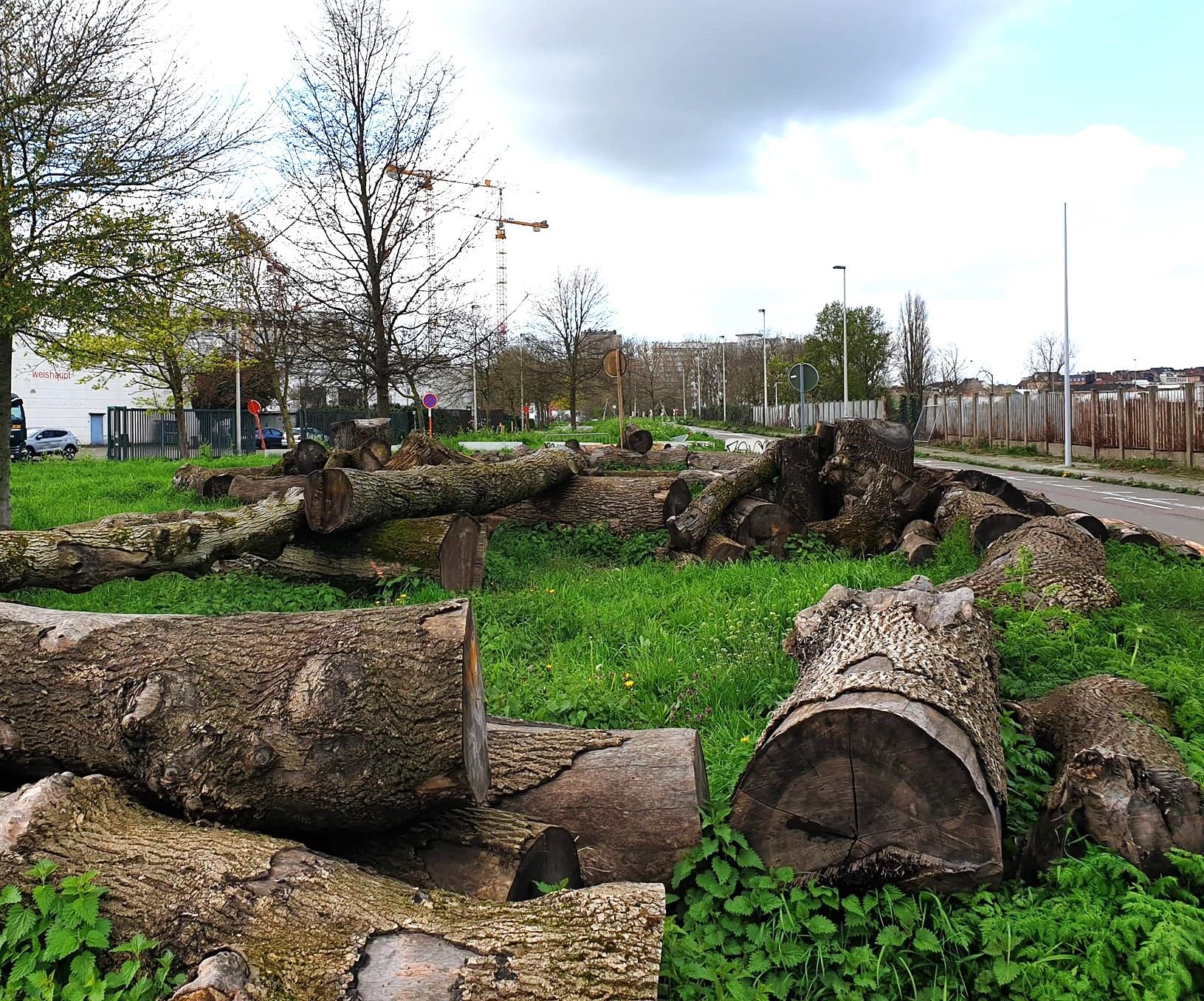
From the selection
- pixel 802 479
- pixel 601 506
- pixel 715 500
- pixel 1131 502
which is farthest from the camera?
pixel 1131 502

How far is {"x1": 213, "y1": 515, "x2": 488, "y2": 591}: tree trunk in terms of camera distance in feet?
26.6

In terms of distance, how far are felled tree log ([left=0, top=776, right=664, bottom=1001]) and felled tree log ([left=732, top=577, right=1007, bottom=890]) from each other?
64cm

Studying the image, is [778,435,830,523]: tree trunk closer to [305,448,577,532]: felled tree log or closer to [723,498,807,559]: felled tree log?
[723,498,807,559]: felled tree log

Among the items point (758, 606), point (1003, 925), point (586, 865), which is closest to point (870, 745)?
point (1003, 925)

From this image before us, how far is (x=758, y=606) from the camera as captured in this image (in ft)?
21.4

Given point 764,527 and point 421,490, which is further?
point 764,527

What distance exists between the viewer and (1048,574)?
6.07m

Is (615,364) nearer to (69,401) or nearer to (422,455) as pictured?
(422,455)

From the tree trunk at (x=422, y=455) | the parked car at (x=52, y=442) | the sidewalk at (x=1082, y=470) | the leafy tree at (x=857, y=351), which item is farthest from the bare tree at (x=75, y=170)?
the leafy tree at (x=857, y=351)

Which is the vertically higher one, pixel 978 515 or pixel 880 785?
pixel 978 515

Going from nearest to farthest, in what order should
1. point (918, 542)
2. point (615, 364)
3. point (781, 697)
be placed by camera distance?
point (781, 697), point (918, 542), point (615, 364)

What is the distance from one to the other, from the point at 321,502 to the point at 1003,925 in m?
6.39

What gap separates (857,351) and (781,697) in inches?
2117

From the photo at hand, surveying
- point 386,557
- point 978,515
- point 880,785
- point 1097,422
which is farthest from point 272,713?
point 1097,422
